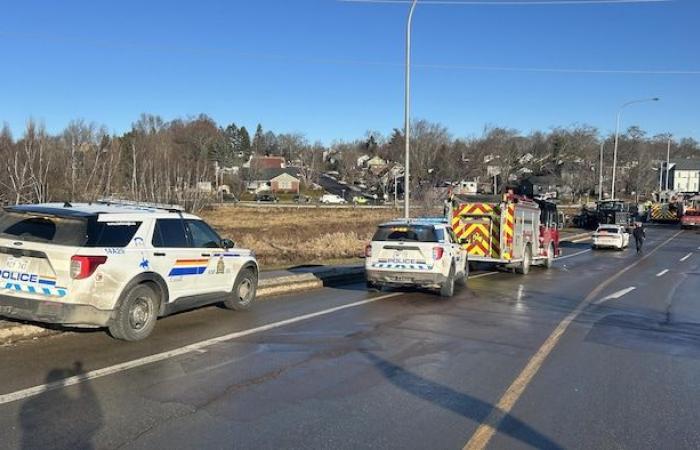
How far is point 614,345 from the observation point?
30.2ft

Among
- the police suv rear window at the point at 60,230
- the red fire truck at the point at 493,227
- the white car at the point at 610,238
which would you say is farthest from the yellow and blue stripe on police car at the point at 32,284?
the white car at the point at 610,238

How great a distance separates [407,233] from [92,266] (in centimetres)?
752

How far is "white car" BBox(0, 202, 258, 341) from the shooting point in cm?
785

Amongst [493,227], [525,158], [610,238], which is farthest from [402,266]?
[525,158]

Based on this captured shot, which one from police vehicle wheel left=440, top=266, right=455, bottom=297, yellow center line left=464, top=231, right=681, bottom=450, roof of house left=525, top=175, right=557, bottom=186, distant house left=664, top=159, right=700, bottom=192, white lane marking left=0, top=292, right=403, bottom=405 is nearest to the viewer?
yellow center line left=464, top=231, right=681, bottom=450

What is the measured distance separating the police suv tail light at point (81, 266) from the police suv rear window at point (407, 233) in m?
7.24

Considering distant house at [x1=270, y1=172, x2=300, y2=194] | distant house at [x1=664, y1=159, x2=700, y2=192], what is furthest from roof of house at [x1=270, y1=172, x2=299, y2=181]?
distant house at [x1=664, y1=159, x2=700, y2=192]

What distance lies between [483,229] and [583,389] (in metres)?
13.3

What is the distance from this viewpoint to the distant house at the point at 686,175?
144875 millimetres

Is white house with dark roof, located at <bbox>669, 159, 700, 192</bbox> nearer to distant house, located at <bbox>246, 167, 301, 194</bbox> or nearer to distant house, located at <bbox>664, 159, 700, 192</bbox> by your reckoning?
distant house, located at <bbox>664, 159, 700, 192</bbox>

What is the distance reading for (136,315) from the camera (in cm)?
855

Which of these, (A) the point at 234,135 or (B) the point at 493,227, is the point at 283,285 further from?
(A) the point at 234,135

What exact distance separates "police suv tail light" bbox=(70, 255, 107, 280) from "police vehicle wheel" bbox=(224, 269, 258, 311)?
3296 millimetres

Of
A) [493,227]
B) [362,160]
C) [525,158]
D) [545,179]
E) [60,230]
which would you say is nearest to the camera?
[60,230]
